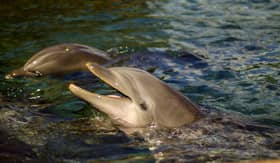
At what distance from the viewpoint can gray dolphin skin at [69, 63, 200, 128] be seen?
4.88 metres

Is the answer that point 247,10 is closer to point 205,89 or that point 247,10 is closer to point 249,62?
point 249,62

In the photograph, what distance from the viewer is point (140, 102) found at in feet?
16.0

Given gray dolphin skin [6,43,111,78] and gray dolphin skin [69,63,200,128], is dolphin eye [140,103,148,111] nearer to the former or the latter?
gray dolphin skin [69,63,200,128]

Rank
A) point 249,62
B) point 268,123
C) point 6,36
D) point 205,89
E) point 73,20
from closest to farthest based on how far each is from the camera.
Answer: point 268,123, point 205,89, point 249,62, point 6,36, point 73,20

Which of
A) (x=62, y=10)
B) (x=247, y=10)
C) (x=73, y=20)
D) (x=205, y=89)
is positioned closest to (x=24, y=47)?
(x=73, y=20)

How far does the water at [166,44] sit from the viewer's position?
20.1 feet

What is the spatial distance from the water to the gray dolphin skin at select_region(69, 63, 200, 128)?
26cm

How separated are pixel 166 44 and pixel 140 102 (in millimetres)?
4108

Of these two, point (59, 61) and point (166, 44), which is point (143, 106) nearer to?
point (59, 61)

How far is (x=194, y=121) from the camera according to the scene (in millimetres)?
4902

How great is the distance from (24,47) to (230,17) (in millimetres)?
3894

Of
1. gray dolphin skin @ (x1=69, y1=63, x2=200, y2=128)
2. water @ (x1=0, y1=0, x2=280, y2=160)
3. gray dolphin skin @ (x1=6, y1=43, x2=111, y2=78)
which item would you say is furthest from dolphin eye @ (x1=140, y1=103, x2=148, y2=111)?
gray dolphin skin @ (x1=6, y1=43, x2=111, y2=78)

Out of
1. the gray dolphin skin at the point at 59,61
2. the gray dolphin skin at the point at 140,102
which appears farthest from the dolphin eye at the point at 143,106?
the gray dolphin skin at the point at 59,61

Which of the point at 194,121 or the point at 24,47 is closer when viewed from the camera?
the point at 194,121
